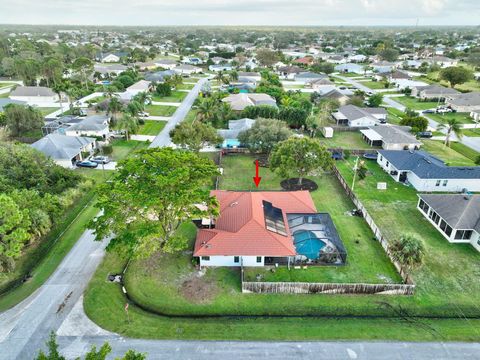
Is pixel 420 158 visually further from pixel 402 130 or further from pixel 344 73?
pixel 344 73

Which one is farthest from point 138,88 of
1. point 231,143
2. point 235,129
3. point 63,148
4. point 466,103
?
point 466,103

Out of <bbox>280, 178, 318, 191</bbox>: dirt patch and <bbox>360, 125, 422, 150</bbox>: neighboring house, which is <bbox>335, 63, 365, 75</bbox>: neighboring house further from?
<bbox>280, 178, 318, 191</bbox>: dirt patch

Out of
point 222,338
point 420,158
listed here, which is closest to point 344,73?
point 420,158

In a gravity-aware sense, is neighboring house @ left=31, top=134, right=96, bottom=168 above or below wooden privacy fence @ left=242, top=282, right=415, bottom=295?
above

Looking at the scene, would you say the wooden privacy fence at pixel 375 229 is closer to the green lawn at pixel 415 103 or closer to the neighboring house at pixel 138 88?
the green lawn at pixel 415 103

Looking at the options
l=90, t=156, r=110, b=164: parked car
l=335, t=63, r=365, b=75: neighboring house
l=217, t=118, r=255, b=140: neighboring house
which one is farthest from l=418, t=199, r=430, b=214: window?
l=335, t=63, r=365, b=75: neighboring house
